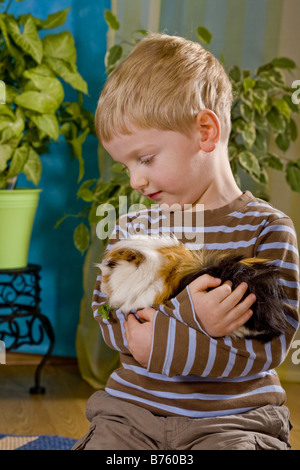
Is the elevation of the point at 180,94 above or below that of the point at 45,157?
below

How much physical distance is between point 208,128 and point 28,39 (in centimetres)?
154

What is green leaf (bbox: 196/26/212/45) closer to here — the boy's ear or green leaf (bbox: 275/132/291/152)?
green leaf (bbox: 275/132/291/152)

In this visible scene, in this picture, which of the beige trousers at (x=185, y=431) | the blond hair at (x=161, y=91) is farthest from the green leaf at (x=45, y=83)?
the beige trousers at (x=185, y=431)

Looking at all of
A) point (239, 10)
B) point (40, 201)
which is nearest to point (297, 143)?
point (239, 10)

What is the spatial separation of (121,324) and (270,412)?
0.84ft

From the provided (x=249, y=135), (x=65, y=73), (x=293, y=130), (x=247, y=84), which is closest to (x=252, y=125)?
(x=249, y=135)

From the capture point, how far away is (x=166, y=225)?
107 cm

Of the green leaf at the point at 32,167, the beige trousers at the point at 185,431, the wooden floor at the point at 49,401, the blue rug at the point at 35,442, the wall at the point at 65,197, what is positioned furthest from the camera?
the wall at the point at 65,197

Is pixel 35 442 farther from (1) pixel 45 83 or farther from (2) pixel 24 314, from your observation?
(1) pixel 45 83

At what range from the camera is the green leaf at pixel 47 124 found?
7.65 feet

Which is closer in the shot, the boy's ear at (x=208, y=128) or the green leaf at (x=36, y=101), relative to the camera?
the boy's ear at (x=208, y=128)

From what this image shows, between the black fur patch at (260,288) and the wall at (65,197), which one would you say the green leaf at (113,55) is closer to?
the wall at (65,197)

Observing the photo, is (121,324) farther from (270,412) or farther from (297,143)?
(297,143)

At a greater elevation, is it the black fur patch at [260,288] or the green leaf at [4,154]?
the green leaf at [4,154]
